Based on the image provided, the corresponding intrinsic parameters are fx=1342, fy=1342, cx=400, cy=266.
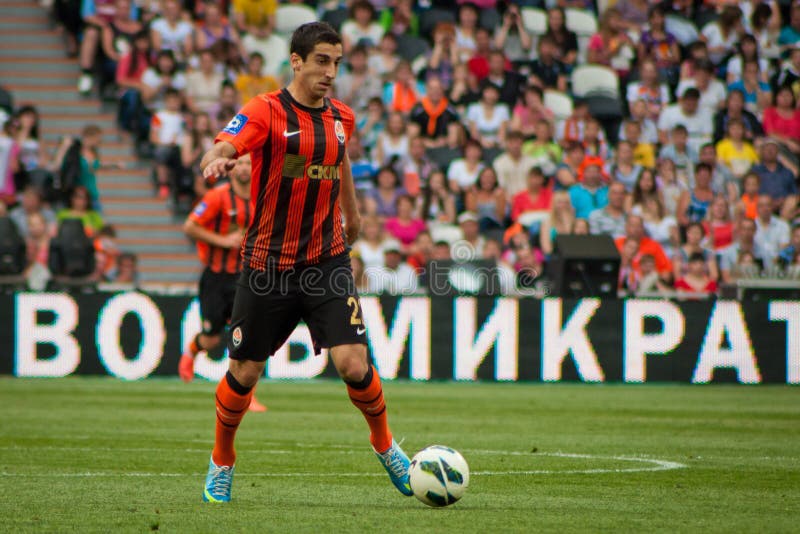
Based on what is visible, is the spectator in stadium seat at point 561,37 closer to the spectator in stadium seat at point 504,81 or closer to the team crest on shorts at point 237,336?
the spectator in stadium seat at point 504,81

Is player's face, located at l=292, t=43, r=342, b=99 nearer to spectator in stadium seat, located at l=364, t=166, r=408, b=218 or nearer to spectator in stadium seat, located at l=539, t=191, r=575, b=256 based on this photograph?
spectator in stadium seat, located at l=539, t=191, r=575, b=256

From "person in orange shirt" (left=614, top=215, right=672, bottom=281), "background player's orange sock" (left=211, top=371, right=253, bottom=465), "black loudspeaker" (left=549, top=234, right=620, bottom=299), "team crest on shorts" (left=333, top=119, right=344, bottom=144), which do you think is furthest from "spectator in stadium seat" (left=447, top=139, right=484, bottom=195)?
"background player's orange sock" (left=211, top=371, right=253, bottom=465)

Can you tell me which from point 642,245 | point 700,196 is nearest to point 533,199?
point 642,245

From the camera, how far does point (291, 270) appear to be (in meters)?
7.44

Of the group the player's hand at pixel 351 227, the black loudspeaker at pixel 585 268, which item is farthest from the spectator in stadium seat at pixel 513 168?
the player's hand at pixel 351 227

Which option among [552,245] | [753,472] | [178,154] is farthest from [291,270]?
[178,154]

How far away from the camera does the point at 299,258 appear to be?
7.43m

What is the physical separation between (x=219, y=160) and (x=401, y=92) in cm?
1549

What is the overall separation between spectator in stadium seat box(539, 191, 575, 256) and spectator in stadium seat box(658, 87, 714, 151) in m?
3.64

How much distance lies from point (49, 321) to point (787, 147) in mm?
12301

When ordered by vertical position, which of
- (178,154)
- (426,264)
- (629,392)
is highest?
(178,154)

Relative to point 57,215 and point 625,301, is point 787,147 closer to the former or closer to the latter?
point 625,301

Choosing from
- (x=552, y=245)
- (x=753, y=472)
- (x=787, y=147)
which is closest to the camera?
(x=753, y=472)

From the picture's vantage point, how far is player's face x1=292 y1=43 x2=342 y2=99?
7.35 meters
